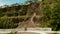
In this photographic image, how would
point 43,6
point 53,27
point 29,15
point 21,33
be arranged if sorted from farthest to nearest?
point 29,15
point 43,6
point 53,27
point 21,33

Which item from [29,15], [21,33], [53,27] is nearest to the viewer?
[21,33]

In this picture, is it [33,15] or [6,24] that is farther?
[33,15]

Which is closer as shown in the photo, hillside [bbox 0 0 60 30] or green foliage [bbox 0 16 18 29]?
hillside [bbox 0 0 60 30]

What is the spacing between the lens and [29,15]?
1115 centimetres

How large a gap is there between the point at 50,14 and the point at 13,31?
8.78ft

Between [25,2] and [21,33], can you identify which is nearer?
[21,33]

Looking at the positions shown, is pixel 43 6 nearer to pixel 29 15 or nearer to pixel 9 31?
pixel 29 15

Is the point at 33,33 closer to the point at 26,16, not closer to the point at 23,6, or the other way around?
the point at 26,16

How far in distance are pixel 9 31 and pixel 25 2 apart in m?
4.07

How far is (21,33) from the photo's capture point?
7.34 metres

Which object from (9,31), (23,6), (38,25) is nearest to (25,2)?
(23,6)

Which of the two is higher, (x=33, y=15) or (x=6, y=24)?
(x=33, y=15)

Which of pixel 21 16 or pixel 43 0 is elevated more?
pixel 43 0

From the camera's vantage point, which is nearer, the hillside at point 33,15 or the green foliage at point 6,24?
the hillside at point 33,15
